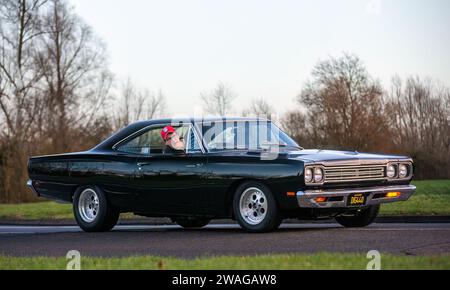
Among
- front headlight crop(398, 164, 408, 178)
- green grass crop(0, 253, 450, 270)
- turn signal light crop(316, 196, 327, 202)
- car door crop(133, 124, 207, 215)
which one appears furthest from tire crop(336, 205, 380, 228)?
green grass crop(0, 253, 450, 270)

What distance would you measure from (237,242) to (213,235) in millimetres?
1459

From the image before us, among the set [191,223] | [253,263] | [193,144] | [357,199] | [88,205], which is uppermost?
[193,144]

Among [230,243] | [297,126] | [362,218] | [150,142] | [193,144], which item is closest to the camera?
[230,243]

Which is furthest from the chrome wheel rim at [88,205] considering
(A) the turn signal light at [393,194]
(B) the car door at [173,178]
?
(A) the turn signal light at [393,194]

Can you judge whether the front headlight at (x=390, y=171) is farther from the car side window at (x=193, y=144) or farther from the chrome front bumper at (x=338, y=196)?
the car side window at (x=193, y=144)

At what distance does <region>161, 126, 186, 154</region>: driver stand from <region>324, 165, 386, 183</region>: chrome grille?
245 cm

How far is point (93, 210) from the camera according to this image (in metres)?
13.3

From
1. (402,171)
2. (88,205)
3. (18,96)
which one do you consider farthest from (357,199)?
(18,96)

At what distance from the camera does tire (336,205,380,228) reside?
12359mm

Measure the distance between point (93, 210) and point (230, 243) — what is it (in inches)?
144

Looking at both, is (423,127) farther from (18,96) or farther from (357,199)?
(357,199)

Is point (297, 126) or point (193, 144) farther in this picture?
point (297, 126)

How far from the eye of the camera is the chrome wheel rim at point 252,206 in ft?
37.0

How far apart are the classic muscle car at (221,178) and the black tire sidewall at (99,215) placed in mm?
16
